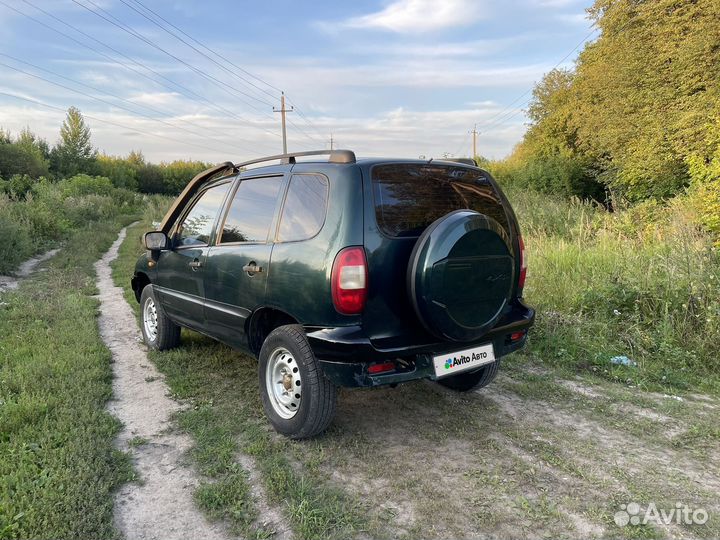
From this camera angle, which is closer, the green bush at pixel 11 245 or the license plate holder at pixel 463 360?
the license plate holder at pixel 463 360

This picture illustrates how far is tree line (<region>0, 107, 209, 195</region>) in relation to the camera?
31.1m

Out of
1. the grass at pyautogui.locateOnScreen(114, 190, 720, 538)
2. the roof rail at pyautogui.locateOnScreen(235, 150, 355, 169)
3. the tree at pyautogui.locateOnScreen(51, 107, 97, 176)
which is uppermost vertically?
the tree at pyautogui.locateOnScreen(51, 107, 97, 176)

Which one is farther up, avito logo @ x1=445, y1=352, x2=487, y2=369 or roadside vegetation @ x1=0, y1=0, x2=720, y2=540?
avito logo @ x1=445, y1=352, x2=487, y2=369

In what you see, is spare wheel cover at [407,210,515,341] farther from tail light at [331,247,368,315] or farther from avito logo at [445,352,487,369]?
tail light at [331,247,368,315]

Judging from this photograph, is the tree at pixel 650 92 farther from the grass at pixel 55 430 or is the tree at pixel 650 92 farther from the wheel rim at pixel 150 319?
the grass at pixel 55 430

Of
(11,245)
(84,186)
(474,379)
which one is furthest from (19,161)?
(474,379)

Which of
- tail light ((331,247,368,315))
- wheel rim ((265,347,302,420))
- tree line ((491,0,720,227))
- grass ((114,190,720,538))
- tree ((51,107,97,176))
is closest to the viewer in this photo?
grass ((114,190,720,538))

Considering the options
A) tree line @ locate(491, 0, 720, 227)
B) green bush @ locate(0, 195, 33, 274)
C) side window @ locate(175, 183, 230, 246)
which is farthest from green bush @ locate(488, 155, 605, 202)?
side window @ locate(175, 183, 230, 246)

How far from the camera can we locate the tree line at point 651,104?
1377 centimetres

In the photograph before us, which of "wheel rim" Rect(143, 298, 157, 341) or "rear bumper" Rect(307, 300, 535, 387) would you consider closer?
"rear bumper" Rect(307, 300, 535, 387)

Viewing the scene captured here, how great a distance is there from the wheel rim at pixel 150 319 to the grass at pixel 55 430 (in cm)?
49

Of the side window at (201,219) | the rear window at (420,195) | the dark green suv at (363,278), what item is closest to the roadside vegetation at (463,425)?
the dark green suv at (363,278)

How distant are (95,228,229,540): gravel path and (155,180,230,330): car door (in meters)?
0.68

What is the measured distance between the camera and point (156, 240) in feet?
15.4
